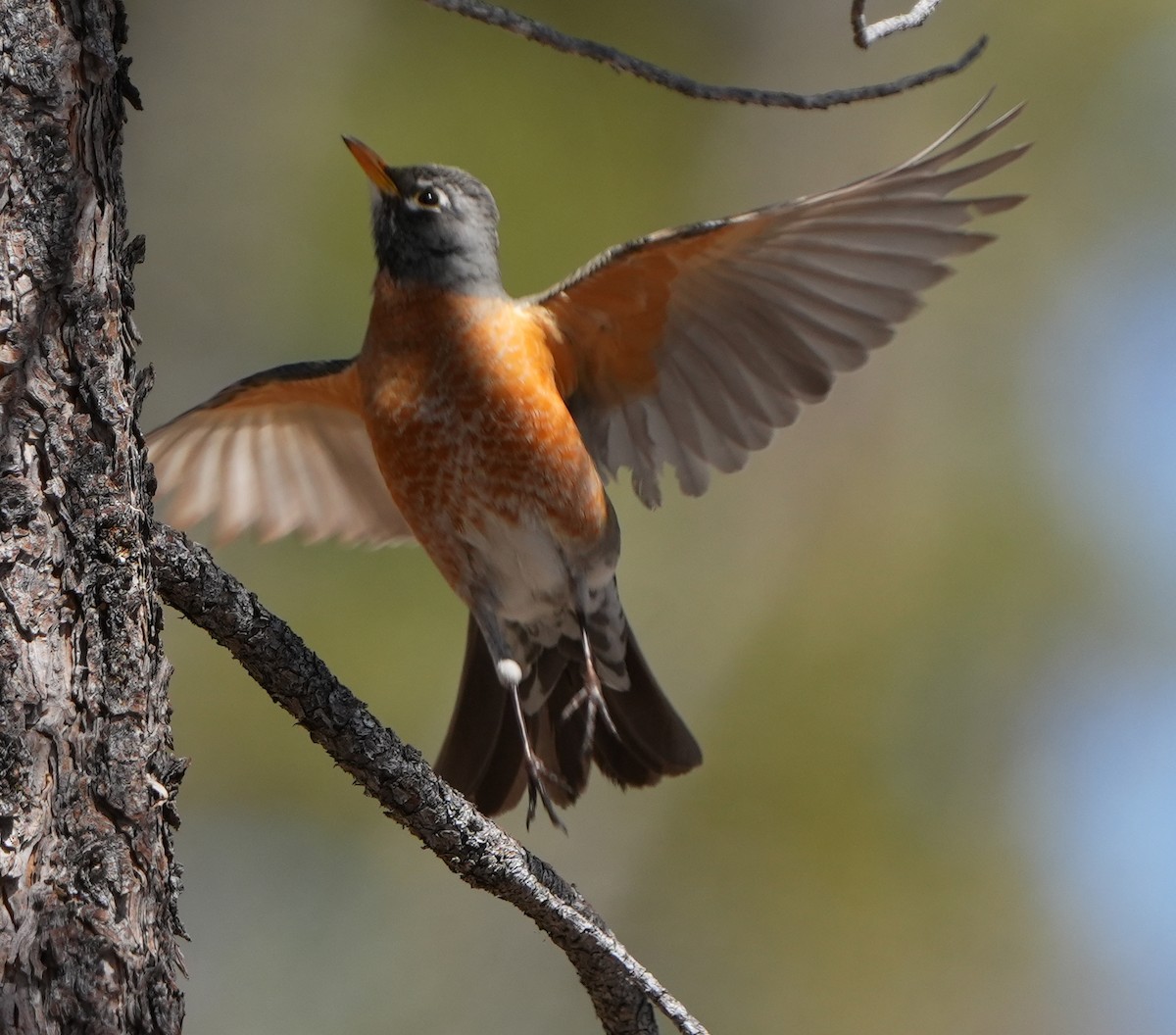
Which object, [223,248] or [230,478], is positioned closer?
[230,478]

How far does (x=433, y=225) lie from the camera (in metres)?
4.33

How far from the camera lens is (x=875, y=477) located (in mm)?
8805

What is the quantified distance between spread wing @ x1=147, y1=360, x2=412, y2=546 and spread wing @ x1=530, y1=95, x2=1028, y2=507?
909 mm

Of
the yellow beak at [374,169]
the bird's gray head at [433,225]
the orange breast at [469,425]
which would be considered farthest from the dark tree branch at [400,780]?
the yellow beak at [374,169]

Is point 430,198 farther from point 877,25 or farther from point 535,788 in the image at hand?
point 877,25

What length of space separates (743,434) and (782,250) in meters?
0.59

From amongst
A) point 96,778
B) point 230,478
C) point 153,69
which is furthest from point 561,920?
point 153,69

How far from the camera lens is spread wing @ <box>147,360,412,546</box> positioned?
15.3 feet

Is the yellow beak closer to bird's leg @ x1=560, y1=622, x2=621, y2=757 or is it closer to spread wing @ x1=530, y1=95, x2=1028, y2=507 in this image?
spread wing @ x1=530, y1=95, x2=1028, y2=507

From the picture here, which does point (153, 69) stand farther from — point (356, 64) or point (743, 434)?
point (743, 434)

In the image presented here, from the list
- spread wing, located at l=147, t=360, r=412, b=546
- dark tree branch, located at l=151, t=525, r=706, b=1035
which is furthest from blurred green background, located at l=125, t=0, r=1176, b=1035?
dark tree branch, located at l=151, t=525, r=706, b=1035

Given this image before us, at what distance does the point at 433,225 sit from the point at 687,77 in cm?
212

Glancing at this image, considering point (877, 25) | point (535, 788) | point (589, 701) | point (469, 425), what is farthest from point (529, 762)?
point (877, 25)

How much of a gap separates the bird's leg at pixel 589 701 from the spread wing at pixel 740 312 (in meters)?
0.56
